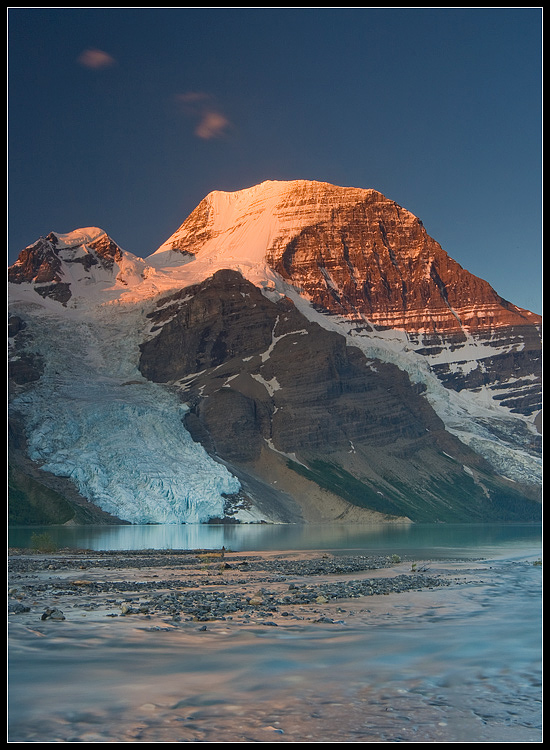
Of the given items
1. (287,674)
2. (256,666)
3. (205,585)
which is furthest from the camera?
(205,585)

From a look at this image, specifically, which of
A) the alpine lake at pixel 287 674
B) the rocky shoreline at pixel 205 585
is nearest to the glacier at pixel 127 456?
the rocky shoreline at pixel 205 585

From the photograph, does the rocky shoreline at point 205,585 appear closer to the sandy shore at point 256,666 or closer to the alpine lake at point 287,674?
the sandy shore at point 256,666

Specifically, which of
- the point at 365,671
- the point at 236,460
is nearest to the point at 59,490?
the point at 236,460

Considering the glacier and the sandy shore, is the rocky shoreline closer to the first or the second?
the sandy shore

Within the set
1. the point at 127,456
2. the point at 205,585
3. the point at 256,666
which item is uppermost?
the point at 127,456

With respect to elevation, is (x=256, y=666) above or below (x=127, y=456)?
below

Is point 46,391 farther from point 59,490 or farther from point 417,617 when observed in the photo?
point 417,617

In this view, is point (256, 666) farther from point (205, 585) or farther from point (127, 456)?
point (127, 456)

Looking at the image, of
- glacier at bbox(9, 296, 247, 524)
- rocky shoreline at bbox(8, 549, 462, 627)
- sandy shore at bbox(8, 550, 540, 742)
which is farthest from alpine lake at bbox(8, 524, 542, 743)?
glacier at bbox(9, 296, 247, 524)

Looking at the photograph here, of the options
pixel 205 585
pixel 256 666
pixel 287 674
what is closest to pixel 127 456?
pixel 205 585

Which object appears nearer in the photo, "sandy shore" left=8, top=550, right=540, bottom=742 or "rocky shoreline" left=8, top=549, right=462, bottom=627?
"sandy shore" left=8, top=550, right=540, bottom=742
